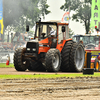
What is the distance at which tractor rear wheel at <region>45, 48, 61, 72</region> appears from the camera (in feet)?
55.1

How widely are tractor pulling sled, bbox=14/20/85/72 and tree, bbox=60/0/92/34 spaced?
34247mm

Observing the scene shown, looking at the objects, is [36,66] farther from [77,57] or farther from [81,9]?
[81,9]

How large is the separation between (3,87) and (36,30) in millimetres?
8685

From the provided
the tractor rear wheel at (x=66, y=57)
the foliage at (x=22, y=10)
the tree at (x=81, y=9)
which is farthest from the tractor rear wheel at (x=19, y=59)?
the tree at (x=81, y=9)

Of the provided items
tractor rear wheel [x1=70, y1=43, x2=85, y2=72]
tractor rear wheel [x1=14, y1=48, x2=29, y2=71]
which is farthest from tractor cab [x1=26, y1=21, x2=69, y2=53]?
tractor rear wheel [x1=14, y1=48, x2=29, y2=71]

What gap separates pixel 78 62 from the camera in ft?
63.6

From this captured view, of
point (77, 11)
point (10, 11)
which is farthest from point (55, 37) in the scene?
point (77, 11)

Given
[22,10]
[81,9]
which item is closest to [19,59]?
[22,10]

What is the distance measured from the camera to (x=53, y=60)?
17250mm

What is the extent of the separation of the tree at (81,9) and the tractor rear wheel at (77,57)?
110 ft

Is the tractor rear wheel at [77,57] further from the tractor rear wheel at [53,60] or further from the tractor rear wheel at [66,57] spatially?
the tractor rear wheel at [53,60]

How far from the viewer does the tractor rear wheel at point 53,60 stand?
16.8 metres

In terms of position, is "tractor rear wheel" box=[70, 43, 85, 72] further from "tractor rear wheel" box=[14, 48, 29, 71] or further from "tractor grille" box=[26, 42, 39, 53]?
"tractor rear wheel" box=[14, 48, 29, 71]

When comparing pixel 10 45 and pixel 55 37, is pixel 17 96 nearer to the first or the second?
pixel 55 37
